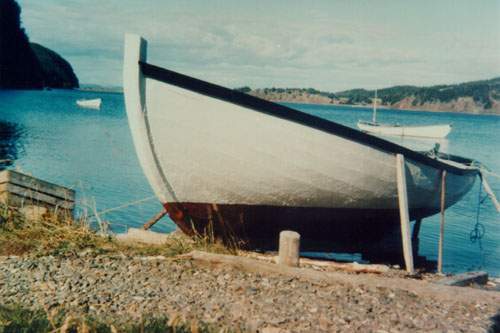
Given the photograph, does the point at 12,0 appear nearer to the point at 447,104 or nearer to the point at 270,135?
the point at 270,135

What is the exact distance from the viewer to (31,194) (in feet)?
24.8

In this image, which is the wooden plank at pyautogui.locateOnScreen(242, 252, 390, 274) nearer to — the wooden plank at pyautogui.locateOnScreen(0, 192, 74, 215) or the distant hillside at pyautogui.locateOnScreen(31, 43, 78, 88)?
the wooden plank at pyautogui.locateOnScreen(0, 192, 74, 215)

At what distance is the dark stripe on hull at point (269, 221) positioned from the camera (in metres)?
7.51

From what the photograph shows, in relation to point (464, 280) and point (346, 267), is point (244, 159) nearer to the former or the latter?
point (346, 267)

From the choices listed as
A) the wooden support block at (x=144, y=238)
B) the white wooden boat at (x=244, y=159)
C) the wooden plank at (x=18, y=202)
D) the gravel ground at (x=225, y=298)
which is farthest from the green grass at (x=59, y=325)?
the wooden plank at (x=18, y=202)

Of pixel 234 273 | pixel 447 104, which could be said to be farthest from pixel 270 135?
pixel 447 104

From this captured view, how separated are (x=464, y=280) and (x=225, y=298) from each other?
3334mm

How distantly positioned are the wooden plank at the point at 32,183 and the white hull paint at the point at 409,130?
34.4 meters

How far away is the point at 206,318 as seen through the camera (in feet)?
14.0

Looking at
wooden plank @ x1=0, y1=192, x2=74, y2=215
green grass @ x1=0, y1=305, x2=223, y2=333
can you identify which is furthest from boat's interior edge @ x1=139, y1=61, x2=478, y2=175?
green grass @ x1=0, y1=305, x2=223, y2=333

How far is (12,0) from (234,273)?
97.8 meters

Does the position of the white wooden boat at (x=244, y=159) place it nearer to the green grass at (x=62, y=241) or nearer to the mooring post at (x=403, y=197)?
the mooring post at (x=403, y=197)

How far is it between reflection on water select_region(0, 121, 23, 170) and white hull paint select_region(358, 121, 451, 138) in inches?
1003

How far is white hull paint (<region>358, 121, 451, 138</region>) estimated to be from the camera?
1623 inches
